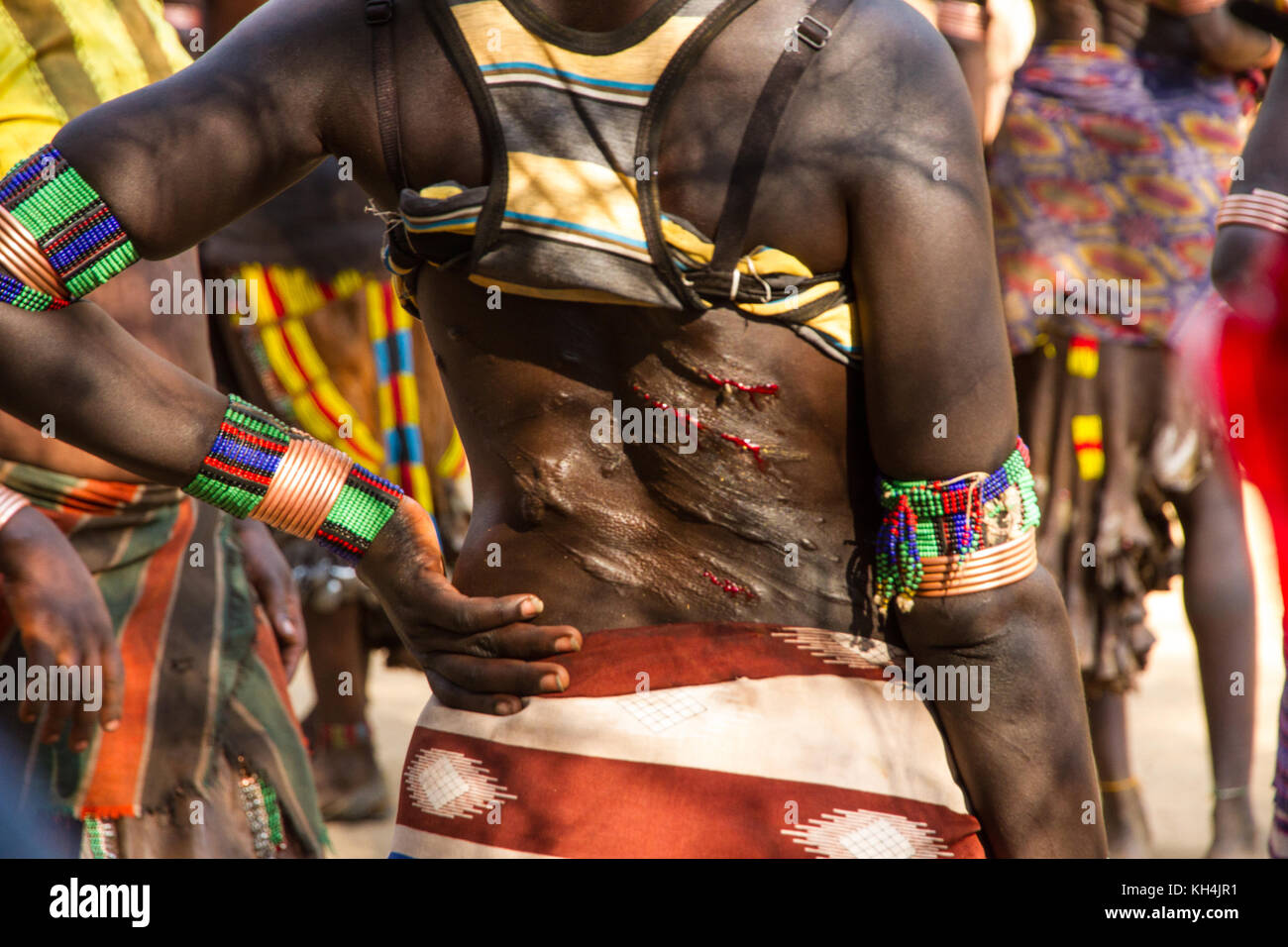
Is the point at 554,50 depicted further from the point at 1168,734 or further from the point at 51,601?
the point at 1168,734

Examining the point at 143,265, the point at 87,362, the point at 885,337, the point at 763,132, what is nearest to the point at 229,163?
the point at 87,362

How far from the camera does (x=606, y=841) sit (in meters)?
1.75

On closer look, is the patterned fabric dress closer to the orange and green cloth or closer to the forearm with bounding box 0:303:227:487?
the orange and green cloth

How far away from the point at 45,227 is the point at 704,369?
0.75 metres

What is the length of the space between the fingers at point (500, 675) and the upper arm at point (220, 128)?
58cm

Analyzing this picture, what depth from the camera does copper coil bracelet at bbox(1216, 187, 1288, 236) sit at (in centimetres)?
255

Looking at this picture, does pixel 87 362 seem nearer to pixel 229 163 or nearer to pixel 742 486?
pixel 229 163

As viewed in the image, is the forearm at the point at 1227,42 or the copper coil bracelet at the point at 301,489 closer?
the copper coil bracelet at the point at 301,489

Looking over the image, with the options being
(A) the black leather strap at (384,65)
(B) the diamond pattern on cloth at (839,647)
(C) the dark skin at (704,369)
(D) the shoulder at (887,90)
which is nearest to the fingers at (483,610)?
(C) the dark skin at (704,369)

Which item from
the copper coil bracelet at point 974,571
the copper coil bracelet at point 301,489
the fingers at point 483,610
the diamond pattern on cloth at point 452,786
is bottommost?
the diamond pattern on cloth at point 452,786

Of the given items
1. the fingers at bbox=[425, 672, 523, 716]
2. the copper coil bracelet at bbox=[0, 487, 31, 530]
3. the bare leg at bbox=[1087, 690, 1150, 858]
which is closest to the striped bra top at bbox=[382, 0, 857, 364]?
the fingers at bbox=[425, 672, 523, 716]

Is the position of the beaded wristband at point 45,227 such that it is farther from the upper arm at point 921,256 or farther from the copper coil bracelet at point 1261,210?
the copper coil bracelet at point 1261,210

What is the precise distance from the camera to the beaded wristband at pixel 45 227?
1.68 meters

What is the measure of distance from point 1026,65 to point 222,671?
289cm
